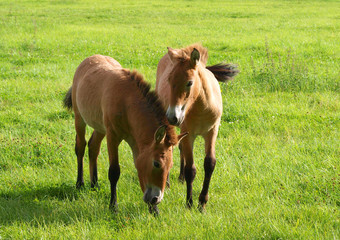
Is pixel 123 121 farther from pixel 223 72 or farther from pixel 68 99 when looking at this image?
pixel 223 72

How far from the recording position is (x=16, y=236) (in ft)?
12.8

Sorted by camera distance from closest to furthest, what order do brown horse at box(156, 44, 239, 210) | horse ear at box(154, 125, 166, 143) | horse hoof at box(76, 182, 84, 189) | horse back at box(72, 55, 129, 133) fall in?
horse ear at box(154, 125, 166, 143), brown horse at box(156, 44, 239, 210), horse back at box(72, 55, 129, 133), horse hoof at box(76, 182, 84, 189)

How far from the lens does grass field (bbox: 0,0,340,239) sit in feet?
13.0

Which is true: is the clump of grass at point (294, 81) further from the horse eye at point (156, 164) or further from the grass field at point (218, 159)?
the horse eye at point (156, 164)

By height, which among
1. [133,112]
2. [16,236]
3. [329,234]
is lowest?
[16,236]

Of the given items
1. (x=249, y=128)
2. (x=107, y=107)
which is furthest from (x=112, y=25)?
(x=107, y=107)

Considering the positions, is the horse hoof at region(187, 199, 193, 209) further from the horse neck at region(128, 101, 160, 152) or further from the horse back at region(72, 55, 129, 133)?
the horse back at region(72, 55, 129, 133)

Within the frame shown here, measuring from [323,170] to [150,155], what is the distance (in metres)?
2.40

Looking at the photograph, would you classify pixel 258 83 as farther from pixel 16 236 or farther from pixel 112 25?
pixel 112 25

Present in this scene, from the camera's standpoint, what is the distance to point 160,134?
373cm

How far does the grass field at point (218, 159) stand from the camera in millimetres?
3963

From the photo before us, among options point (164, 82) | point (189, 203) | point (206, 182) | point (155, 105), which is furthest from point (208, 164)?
point (164, 82)

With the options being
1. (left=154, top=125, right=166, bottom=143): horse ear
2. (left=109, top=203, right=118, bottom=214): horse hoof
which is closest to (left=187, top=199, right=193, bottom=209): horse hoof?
(left=109, top=203, right=118, bottom=214): horse hoof

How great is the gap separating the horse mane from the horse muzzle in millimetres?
470
